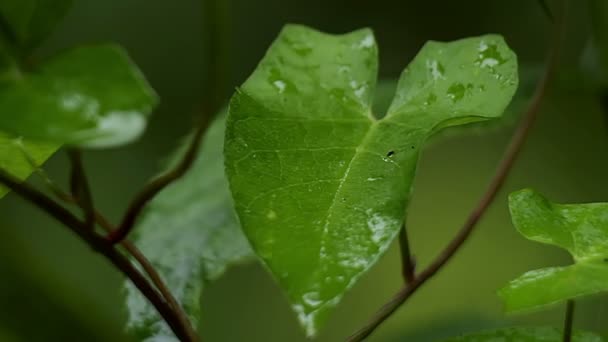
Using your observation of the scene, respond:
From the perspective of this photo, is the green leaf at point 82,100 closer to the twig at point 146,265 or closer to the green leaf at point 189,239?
the twig at point 146,265

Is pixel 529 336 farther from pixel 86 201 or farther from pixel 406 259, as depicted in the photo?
pixel 86 201

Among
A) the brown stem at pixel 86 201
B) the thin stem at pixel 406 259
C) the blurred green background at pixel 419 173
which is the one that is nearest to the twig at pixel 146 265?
the brown stem at pixel 86 201

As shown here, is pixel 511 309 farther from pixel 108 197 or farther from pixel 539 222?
pixel 108 197

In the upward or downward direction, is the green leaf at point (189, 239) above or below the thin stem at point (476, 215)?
below

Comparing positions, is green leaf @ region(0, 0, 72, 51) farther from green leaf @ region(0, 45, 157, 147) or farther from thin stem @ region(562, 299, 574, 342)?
thin stem @ region(562, 299, 574, 342)

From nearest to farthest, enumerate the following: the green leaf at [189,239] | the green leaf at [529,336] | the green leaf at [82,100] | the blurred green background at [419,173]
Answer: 1. the green leaf at [82,100]
2. the green leaf at [529,336]
3. the green leaf at [189,239]
4. the blurred green background at [419,173]

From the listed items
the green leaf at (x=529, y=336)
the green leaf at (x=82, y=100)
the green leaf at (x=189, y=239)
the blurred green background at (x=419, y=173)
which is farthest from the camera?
the blurred green background at (x=419, y=173)
